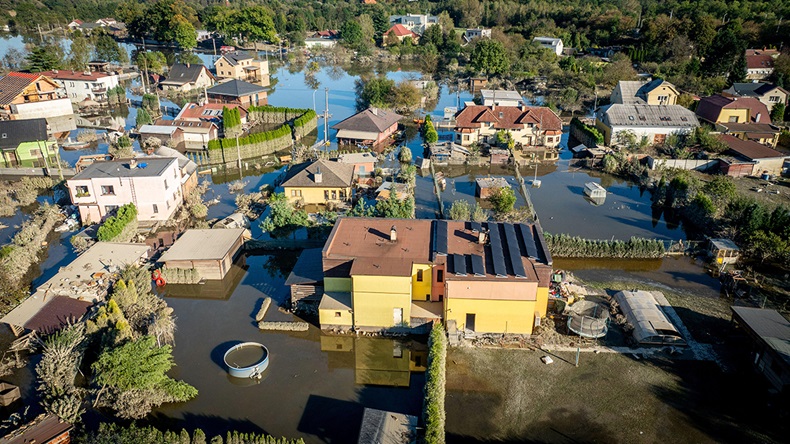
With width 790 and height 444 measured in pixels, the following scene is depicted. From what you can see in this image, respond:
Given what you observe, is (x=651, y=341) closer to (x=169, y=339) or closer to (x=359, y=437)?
(x=359, y=437)

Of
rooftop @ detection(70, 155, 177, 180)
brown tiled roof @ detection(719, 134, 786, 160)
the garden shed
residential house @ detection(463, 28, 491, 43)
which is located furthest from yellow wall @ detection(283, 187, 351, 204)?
residential house @ detection(463, 28, 491, 43)

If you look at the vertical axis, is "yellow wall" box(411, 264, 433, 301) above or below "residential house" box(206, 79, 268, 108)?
below

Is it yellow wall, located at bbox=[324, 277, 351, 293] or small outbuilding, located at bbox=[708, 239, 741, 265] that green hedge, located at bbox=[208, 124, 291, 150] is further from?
small outbuilding, located at bbox=[708, 239, 741, 265]

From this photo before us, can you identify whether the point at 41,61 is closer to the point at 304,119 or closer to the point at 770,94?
the point at 304,119

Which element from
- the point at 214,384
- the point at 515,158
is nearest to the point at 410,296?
the point at 214,384

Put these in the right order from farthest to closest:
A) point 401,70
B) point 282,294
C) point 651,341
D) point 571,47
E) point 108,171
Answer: point 571,47, point 401,70, point 108,171, point 282,294, point 651,341

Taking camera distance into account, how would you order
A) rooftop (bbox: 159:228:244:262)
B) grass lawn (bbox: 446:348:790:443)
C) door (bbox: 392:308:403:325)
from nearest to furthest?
grass lawn (bbox: 446:348:790:443) < door (bbox: 392:308:403:325) < rooftop (bbox: 159:228:244:262)
